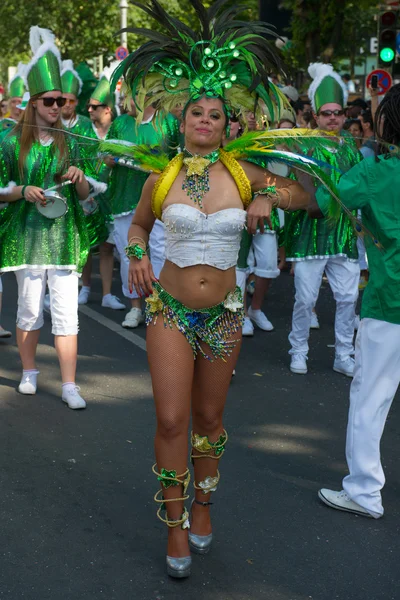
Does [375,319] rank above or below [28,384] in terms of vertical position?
above

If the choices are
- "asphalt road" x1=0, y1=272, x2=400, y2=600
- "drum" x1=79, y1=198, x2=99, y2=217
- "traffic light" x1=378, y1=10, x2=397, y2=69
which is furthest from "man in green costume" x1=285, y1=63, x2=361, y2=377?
"traffic light" x1=378, y1=10, x2=397, y2=69

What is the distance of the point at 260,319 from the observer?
8.99 meters

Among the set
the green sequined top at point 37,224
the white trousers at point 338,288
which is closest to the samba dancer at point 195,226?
the green sequined top at point 37,224

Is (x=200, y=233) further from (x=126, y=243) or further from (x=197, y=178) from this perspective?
(x=126, y=243)

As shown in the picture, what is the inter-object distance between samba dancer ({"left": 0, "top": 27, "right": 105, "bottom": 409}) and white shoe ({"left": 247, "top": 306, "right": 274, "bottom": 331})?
289 cm

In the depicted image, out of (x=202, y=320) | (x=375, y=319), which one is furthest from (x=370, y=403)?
(x=202, y=320)

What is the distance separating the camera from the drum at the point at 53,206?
19.7 ft

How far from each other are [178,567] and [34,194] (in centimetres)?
276

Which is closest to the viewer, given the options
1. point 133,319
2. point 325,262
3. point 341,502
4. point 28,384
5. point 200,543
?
point 200,543

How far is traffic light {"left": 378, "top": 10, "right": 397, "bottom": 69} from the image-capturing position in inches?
587

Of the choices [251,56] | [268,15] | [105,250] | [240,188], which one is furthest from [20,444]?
[268,15]

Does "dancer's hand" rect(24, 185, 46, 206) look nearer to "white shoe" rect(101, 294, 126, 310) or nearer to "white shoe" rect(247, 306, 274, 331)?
"white shoe" rect(247, 306, 274, 331)

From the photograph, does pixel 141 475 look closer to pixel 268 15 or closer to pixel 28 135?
pixel 28 135

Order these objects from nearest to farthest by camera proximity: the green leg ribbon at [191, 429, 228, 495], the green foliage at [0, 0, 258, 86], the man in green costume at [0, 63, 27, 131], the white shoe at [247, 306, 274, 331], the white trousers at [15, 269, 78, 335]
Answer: the green leg ribbon at [191, 429, 228, 495]
the white trousers at [15, 269, 78, 335]
the white shoe at [247, 306, 274, 331]
the man in green costume at [0, 63, 27, 131]
the green foliage at [0, 0, 258, 86]
